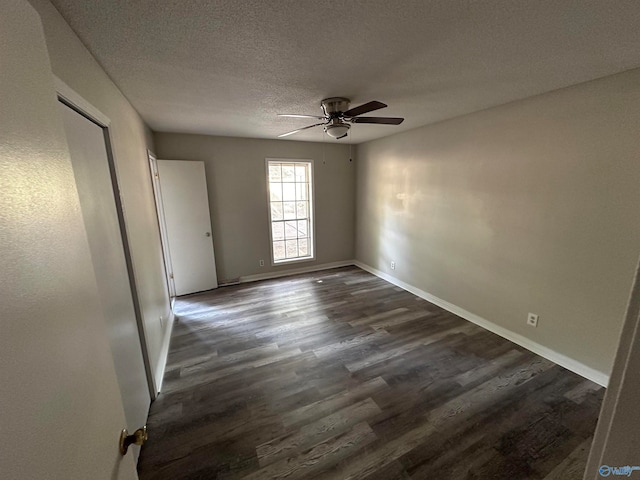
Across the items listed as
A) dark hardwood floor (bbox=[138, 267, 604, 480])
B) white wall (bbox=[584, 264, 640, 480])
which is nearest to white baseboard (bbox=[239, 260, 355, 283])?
dark hardwood floor (bbox=[138, 267, 604, 480])

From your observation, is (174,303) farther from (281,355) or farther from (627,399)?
(627,399)

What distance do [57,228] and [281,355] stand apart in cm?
223

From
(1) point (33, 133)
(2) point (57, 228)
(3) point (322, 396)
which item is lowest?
(3) point (322, 396)

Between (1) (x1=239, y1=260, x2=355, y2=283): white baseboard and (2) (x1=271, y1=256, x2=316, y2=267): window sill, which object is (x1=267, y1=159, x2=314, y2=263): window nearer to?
(2) (x1=271, y1=256, x2=316, y2=267): window sill

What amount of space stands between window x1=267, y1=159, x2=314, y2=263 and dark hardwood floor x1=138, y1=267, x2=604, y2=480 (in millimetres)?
1863

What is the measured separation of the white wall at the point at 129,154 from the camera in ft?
3.69

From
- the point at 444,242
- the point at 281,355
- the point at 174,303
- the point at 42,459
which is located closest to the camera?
the point at 42,459

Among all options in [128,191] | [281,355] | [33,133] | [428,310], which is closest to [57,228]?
[33,133]

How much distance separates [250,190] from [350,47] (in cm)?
303

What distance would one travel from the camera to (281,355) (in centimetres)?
246

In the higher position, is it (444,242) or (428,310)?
(444,242)

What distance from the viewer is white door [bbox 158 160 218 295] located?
A: 138 inches

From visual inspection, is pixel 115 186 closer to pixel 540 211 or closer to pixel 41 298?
pixel 41 298

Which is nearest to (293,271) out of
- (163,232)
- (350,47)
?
(163,232)
